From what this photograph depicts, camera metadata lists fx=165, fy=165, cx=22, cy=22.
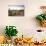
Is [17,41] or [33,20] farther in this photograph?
[33,20]

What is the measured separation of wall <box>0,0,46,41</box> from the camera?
2.93 m

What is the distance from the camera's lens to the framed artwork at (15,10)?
2.93 metres

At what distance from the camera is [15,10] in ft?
9.65

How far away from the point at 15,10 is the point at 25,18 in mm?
229

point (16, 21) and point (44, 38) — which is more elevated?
point (16, 21)

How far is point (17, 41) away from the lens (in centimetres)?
273

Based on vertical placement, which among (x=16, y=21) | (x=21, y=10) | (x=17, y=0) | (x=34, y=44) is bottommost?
(x=34, y=44)

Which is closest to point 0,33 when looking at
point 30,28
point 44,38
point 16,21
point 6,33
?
point 6,33

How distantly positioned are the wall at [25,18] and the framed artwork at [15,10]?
0.18 feet

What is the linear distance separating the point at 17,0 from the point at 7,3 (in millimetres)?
187

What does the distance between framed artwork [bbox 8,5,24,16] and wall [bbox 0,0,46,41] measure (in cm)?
5

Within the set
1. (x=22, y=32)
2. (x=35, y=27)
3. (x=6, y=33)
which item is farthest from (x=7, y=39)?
(x=35, y=27)

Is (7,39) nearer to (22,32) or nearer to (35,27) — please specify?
(22,32)

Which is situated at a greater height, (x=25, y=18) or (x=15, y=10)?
(x=15, y=10)
